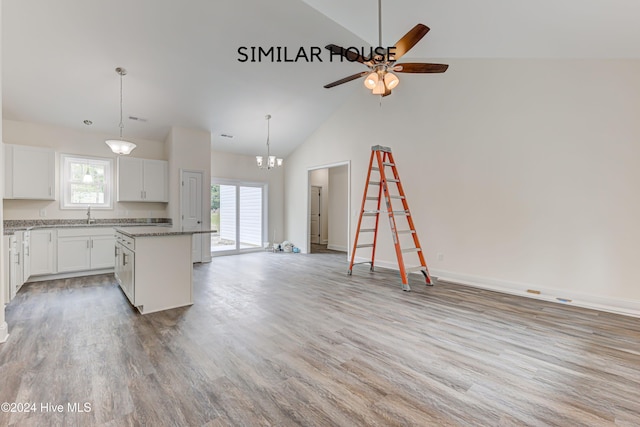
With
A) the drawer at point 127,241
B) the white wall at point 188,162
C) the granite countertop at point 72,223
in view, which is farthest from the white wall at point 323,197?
the drawer at point 127,241

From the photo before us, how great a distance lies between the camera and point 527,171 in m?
4.03

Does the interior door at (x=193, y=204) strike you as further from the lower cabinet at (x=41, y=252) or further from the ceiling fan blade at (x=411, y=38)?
the ceiling fan blade at (x=411, y=38)

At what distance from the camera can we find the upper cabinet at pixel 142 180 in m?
5.58

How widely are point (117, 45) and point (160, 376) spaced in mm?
3990

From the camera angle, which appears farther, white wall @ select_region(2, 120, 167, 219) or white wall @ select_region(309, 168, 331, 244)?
white wall @ select_region(309, 168, 331, 244)

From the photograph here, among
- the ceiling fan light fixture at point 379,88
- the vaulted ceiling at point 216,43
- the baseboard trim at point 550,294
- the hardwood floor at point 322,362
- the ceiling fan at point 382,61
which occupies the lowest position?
the hardwood floor at point 322,362

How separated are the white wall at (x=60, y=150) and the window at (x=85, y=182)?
86 mm

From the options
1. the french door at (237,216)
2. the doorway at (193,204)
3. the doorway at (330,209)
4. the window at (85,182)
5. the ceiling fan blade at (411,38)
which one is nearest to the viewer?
the ceiling fan blade at (411,38)

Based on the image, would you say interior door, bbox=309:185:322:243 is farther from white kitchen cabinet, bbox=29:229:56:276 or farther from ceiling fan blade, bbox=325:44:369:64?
ceiling fan blade, bbox=325:44:369:64

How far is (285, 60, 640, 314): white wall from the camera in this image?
3418mm

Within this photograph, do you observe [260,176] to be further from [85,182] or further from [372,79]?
[372,79]

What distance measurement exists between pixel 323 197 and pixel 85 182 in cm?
603

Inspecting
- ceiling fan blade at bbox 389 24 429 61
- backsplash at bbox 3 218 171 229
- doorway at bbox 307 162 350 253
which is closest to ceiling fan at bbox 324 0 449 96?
ceiling fan blade at bbox 389 24 429 61

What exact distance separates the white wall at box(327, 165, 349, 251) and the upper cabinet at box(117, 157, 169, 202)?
15.1ft
